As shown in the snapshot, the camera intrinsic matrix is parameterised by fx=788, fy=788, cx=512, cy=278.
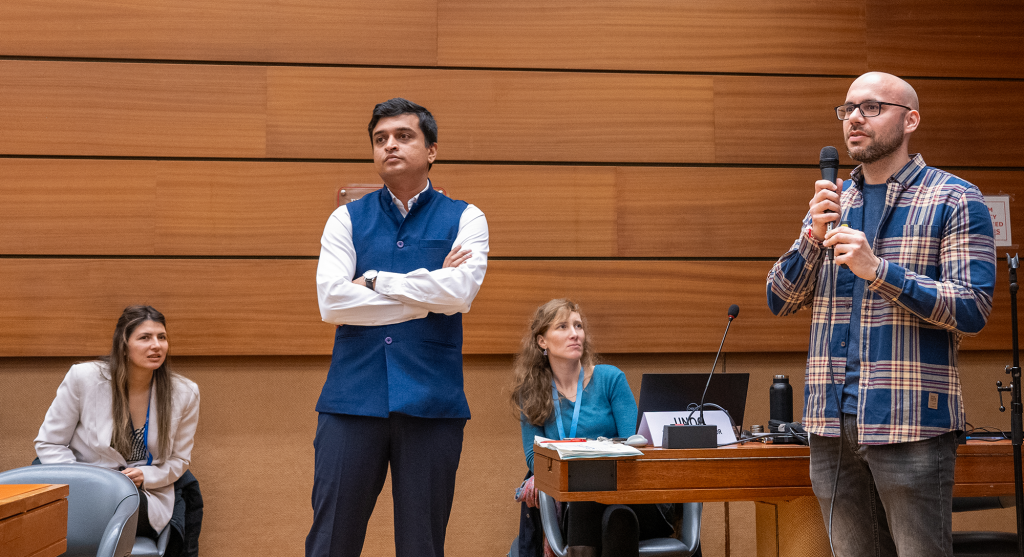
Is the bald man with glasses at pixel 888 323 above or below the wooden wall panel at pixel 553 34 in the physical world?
below

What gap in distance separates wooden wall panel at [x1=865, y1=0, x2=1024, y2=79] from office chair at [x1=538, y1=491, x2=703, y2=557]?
7.81ft

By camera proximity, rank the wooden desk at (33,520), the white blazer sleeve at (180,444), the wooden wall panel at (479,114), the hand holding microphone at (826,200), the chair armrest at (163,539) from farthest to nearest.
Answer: the wooden wall panel at (479,114), the white blazer sleeve at (180,444), the chair armrest at (163,539), the hand holding microphone at (826,200), the wooden desk at (33,520)

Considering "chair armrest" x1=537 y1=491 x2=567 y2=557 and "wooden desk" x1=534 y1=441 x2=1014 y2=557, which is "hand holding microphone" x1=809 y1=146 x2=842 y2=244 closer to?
"wooden desk" x1=534 y1=441 x2=1014 y2=557

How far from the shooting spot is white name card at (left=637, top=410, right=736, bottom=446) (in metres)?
2.37

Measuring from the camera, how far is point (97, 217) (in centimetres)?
333

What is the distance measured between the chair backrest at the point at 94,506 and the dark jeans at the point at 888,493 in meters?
1.84

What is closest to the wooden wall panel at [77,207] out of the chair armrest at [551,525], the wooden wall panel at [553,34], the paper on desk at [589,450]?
the wooden wall panel at [553,34]

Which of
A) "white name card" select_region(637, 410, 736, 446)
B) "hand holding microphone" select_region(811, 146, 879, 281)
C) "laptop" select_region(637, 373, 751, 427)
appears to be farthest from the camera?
"laptop" select_region(637, 373, 751, 427)

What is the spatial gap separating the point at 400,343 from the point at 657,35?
227 cm

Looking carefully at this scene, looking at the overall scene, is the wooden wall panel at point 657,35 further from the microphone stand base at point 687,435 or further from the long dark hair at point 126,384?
the microphone stand base at point 687,435

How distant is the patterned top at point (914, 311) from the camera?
5.60 ft

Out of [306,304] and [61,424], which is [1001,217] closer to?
[306,304]

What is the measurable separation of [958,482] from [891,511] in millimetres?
550

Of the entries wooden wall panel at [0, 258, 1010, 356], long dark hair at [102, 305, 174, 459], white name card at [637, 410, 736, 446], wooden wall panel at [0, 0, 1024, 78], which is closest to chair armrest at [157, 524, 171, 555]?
long dark hair at [102, 305, 174, 459]
